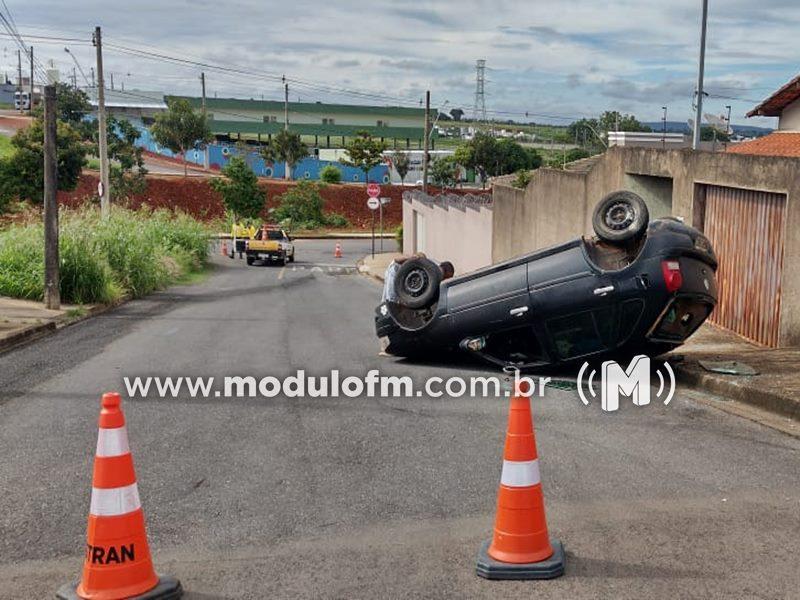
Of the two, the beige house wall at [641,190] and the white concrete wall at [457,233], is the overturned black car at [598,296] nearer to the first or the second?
the beige house wall at [641,190]

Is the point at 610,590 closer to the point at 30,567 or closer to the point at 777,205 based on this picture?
the point at 30,567

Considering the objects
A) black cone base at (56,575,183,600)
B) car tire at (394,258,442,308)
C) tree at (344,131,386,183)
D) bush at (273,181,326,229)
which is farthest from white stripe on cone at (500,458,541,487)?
tree at (344,131,386,183)

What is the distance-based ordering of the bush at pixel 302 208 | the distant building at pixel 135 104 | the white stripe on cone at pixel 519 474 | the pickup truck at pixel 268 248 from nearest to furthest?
the white stripe on cone at pixel 519 474, the pickup truck at pixel 268 248, the bush at pixel 302 208, the distant building at pixel 135 104

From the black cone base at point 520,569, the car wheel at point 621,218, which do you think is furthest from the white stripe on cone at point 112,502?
the car wheel at point 621,218

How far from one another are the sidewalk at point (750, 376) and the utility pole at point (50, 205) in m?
12.6

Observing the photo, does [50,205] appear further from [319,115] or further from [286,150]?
[319,115]

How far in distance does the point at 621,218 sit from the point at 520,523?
5728 mm

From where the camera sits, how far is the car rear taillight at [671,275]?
31.0ft

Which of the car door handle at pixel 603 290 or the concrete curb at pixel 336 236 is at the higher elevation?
the car door handle at pixel 603 290

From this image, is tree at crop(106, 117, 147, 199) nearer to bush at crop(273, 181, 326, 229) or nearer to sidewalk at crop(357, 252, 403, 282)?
bush at crop(273, 181, 326, 229)

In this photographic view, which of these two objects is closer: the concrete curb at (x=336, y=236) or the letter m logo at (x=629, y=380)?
the letter m logo at (x=629, y=380)

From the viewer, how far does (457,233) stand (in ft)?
110

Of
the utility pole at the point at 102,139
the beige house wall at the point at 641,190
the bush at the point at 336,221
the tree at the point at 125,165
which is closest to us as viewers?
the beige house wall at the point at 641,190

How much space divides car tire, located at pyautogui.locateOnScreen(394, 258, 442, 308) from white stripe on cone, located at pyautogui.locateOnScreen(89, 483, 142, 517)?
684cm
